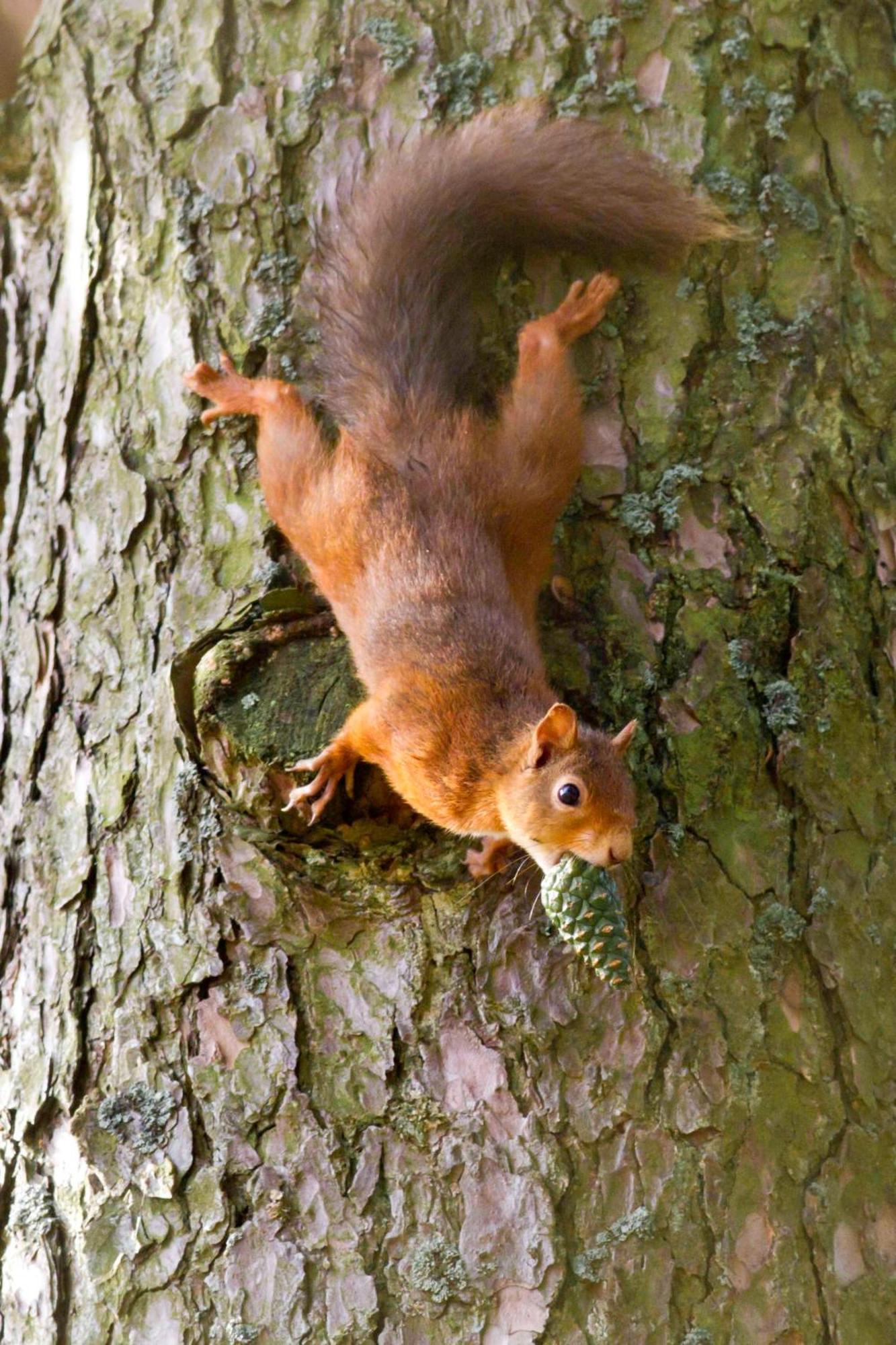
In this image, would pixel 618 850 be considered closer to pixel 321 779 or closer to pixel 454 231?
pixel 321 779

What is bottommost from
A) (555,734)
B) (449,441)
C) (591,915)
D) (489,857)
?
(489,857)

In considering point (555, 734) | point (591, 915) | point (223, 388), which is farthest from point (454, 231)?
point (591, 915)

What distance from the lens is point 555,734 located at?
2.44 metres

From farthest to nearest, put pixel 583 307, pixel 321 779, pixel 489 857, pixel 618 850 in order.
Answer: pixel 583 307
pixel 489 857
pixel 321 779
pixel 618 850

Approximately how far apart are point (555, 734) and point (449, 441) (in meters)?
0.81

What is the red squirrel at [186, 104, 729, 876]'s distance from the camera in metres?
2.71

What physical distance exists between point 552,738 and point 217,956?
0.76 meters

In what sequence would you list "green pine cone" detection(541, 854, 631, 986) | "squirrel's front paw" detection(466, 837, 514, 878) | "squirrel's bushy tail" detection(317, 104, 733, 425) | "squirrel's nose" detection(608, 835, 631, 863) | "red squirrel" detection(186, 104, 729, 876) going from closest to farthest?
"green pine cone" detection(541, 854, 631, 986), "squirrel's nose" detection(608, 835, 631, 863), "squirrel's front paw" detection(466, 837, 514, 878), "red squirrel" detection(186, 104, 729, 876), "squirrel's bushy tail" detection(317, 104, 733, 425)

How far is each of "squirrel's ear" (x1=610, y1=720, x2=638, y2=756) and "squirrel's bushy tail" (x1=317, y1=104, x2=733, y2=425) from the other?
0.98m

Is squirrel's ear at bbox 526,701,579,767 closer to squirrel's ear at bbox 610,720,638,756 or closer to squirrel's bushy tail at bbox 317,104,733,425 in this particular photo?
squirrel's ear at bbox 610,720,638,756

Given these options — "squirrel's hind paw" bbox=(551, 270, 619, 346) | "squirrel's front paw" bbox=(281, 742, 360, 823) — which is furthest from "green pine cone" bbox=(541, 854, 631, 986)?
"squirrel's hind paw" bbox=(551, 270, 619, 346)

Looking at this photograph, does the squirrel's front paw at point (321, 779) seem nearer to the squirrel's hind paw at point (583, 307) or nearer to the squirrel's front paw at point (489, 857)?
the squirrel's front paw at point (489, 857)

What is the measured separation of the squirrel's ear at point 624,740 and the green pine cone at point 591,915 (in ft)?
0.71

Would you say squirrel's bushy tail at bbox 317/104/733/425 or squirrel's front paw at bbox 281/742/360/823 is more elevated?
squirrel's bushy tail at bbox 317/104/733/425
